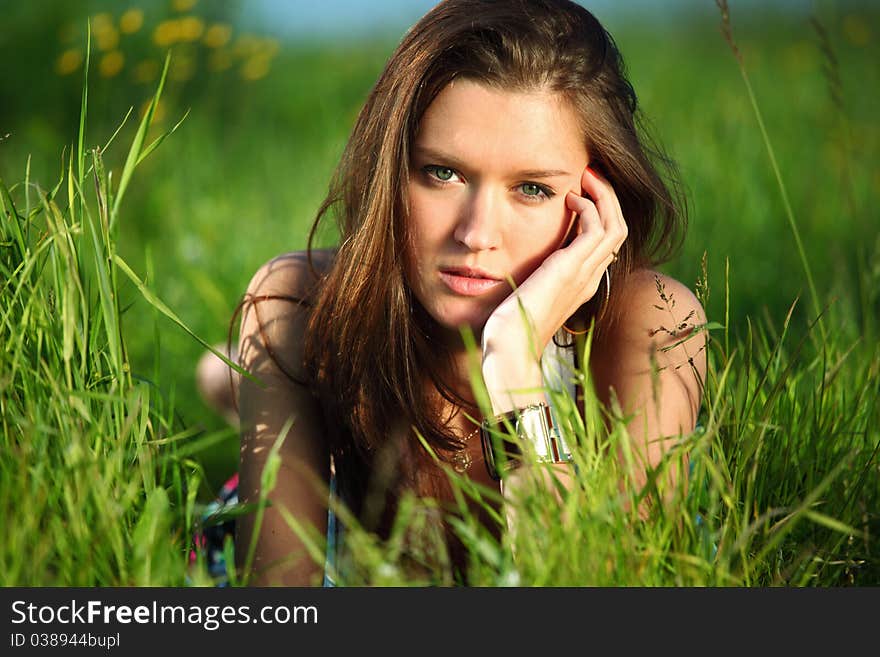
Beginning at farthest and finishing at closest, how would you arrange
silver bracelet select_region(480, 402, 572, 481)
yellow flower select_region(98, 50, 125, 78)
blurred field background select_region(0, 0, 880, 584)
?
blurred field background select_region(0, 0, 880, 584) < yellow flower select_region(98, 50, 125, 78) < silver bracelet select_region(480, 402, 572, 481)

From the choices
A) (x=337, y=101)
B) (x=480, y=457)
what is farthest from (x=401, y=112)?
(x=337, y=101)

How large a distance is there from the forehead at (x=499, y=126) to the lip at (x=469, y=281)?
9.4 inches

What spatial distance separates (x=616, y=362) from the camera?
2568 mm

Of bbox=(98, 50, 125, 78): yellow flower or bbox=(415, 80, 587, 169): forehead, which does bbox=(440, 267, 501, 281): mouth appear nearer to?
bbox=(415, 80, 587, 169): forehead

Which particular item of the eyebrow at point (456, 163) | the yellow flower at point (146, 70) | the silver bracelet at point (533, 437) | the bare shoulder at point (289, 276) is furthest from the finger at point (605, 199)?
the yellow flower at point (146, 70)

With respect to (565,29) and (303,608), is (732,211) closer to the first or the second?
(565,29)

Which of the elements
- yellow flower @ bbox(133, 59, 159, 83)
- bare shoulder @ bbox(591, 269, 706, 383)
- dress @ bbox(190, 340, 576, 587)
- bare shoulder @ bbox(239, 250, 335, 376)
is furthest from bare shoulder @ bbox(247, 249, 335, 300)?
yellow flower @ bbox(133, 59, 159, 83)

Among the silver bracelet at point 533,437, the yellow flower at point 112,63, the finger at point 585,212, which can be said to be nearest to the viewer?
the silver bracelet at point 533,437

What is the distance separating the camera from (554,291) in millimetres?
2283

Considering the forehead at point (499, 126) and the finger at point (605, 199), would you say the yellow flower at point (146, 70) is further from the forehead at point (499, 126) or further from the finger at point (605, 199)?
the finger at point (605, 199)

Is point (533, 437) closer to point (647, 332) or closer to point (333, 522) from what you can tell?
point (647, 332)

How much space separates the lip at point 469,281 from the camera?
2279mm

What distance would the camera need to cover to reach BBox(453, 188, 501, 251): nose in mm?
2217

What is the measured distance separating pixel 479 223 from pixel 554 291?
231 millimetres
